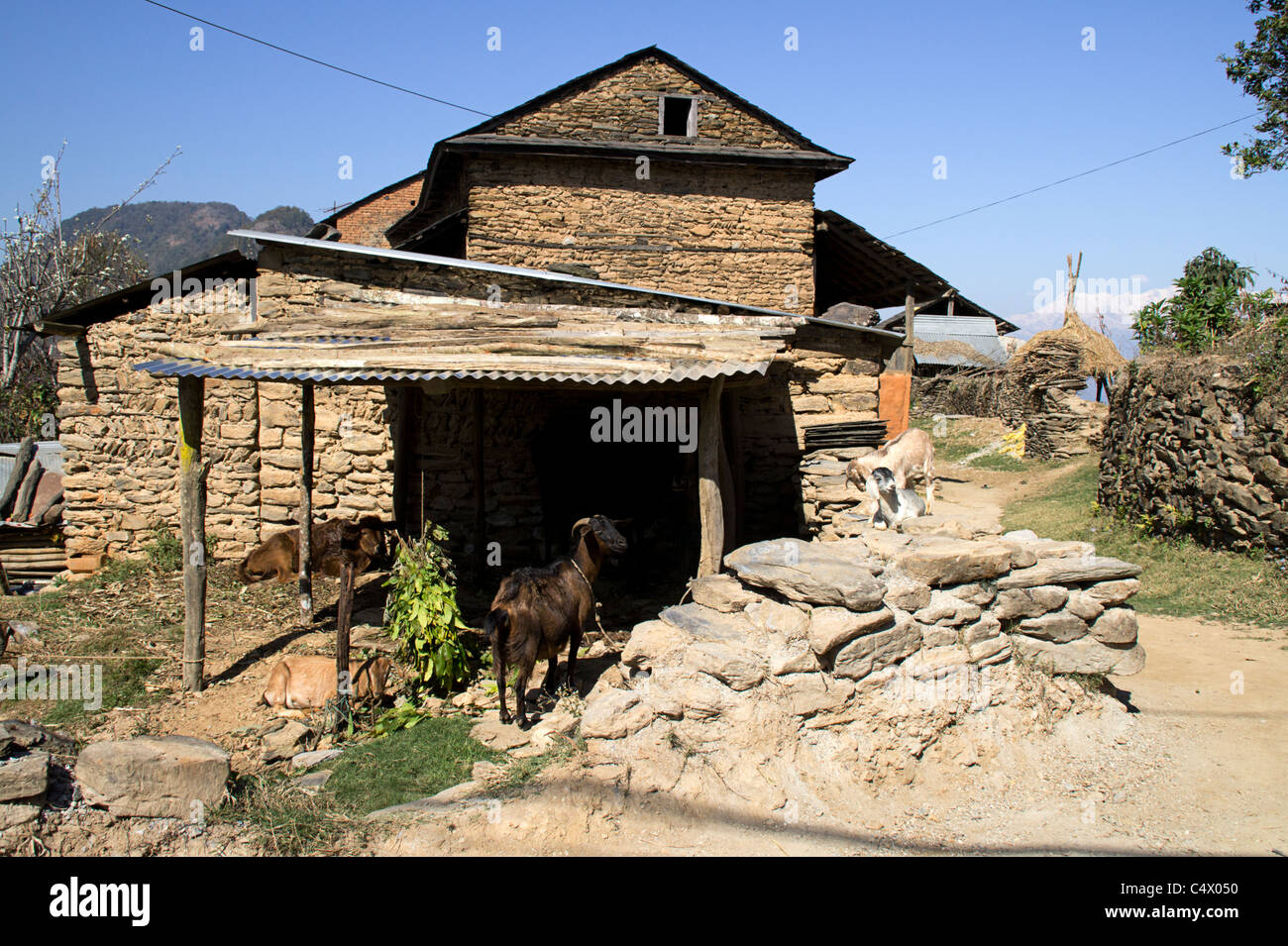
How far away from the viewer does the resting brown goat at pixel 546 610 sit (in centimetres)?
570

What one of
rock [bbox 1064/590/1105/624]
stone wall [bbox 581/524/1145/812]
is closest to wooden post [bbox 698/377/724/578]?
stone wall [bbox 581/524/1145/812]

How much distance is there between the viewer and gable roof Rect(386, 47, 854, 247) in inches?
493

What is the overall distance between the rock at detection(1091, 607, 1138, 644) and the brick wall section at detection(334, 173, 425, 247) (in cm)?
2404

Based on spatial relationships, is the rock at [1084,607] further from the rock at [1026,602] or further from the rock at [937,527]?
the rock at [937,527]

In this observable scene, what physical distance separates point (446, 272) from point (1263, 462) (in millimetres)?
9756

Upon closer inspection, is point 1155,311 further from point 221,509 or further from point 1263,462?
point 221,509

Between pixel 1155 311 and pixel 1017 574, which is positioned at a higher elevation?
pixel 1155 311

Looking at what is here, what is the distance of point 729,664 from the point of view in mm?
5070

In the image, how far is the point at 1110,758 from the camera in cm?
542

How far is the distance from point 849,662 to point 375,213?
24773 mm

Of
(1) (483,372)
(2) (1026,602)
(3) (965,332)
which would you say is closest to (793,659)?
(2) (1026,602)

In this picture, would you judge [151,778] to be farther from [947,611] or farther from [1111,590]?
[1111,590]

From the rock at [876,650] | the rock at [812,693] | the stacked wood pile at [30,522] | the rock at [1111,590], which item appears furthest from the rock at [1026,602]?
the stacked wood pile at [30,522]
